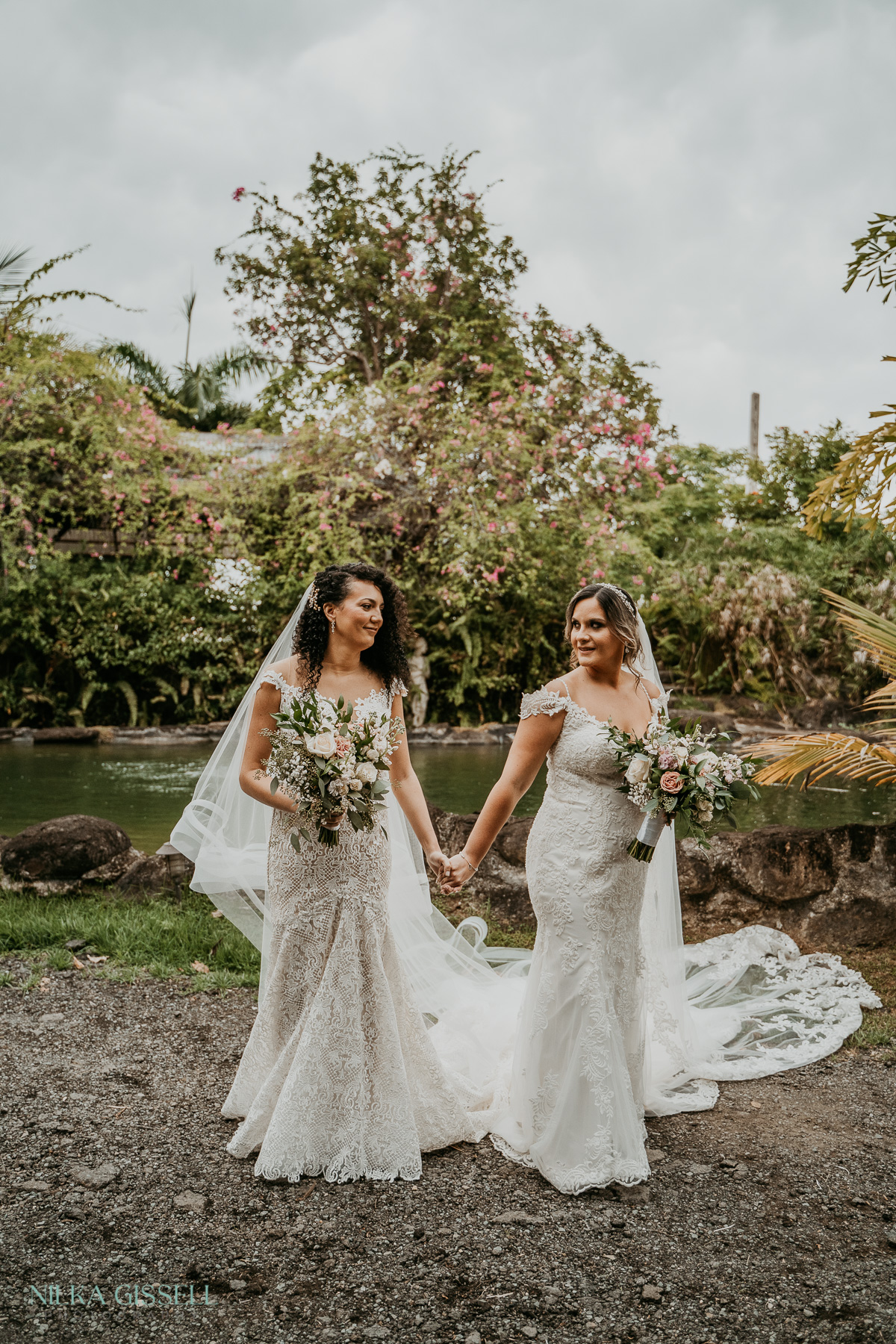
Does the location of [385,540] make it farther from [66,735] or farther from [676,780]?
[676,780]

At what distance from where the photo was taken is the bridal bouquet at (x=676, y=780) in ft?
11.2

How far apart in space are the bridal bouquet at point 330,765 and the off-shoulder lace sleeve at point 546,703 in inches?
25.8

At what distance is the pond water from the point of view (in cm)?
895

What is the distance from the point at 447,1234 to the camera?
115 inches

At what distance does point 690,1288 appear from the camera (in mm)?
2656

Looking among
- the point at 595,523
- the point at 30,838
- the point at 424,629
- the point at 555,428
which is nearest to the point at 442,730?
the point at 424,629

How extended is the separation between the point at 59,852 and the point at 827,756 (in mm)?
5129

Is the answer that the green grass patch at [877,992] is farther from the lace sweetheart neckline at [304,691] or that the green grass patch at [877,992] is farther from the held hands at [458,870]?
the lace sweetheart neckline at [304,691]

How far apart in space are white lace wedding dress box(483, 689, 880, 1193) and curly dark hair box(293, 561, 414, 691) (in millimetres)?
567

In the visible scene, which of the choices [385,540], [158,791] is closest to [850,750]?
[158,791]

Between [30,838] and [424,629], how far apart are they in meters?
9.86

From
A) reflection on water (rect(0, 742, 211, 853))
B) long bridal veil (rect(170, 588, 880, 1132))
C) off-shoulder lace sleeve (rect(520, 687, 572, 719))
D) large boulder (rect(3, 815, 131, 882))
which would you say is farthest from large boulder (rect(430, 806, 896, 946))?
reflection on water (rect(0, 742, 211, 853))

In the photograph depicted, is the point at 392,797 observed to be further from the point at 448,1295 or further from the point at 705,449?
the point at 705,449

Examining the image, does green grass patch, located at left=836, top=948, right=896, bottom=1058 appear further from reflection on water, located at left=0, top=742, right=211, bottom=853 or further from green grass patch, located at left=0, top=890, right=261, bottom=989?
reflection on water, located at left=0, top=742, right=211, bottom=853
